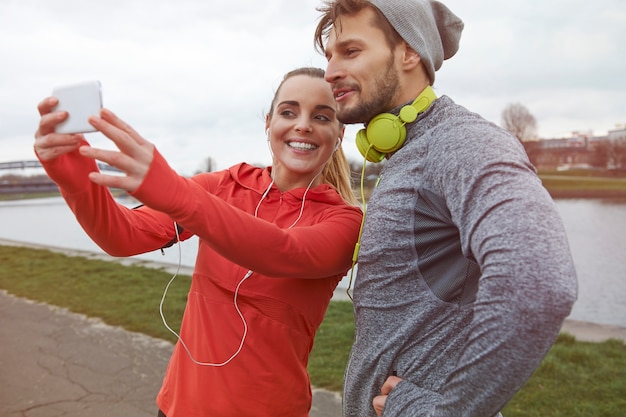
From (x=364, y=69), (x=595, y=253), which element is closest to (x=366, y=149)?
(x=364, y=69)

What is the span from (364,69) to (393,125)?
213mm

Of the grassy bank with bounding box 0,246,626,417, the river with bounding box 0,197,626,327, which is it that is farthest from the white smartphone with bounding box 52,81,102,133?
the grassy bank with bounding box 0,246,626,417

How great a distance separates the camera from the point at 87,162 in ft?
5.21

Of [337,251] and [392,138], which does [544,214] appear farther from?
[337,251]

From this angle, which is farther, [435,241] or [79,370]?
[79,370]

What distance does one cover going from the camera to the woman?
1.44 metres

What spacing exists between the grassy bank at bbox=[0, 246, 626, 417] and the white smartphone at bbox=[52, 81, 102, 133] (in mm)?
3563

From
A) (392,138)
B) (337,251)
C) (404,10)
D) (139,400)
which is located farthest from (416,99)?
(139,400)

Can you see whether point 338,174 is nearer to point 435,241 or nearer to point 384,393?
point 435,241

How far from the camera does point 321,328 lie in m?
5.94

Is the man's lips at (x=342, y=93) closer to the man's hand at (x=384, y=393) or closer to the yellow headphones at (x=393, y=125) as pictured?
the yellow headphones at (x=393, y=125)

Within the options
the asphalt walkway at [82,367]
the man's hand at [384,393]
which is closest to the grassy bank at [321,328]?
the asphalt walkway at [82,367]

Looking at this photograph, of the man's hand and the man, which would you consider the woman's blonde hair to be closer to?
the man

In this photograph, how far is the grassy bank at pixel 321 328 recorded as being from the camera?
404 cm
